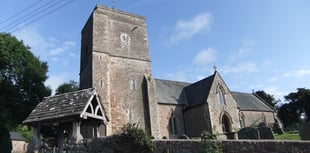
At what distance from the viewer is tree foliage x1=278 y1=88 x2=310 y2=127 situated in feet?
177

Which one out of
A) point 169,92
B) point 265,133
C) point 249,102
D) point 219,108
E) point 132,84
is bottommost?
point 265,133

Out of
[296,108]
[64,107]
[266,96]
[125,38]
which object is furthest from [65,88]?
[296,108]

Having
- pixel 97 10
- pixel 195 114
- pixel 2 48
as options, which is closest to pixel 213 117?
pixel 195 114

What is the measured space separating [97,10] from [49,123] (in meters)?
16.4

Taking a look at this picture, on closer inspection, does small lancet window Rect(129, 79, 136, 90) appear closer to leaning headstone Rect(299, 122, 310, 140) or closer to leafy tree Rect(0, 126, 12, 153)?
leafy tree Rect(0, 126, 12, 153)

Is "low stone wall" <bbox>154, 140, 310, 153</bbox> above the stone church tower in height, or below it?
below

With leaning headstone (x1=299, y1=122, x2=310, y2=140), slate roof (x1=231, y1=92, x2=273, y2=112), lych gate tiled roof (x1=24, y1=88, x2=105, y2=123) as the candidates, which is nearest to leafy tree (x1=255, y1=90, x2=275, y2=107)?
slate roof (x1=231, y1=92, x2=273, y2=112)

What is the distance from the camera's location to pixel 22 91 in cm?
3045

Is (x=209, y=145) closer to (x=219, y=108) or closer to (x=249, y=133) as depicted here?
(x=249, y=133)

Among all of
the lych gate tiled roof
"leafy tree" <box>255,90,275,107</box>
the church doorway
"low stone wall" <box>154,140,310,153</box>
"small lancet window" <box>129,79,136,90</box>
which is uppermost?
"leafy tree" <box>255,90,275,107</box>

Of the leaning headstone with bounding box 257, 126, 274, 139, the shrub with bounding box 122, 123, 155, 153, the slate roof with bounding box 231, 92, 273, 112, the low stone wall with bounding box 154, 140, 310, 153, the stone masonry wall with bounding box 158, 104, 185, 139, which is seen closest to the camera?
the low stone wall with bounding box 154, 140, 310, 153

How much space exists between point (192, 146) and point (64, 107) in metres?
7.71

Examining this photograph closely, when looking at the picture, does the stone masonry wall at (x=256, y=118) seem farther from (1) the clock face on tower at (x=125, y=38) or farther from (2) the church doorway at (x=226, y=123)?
(1) the clock face on tower at (x=125, y=38)

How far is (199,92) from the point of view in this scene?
31344 mm
